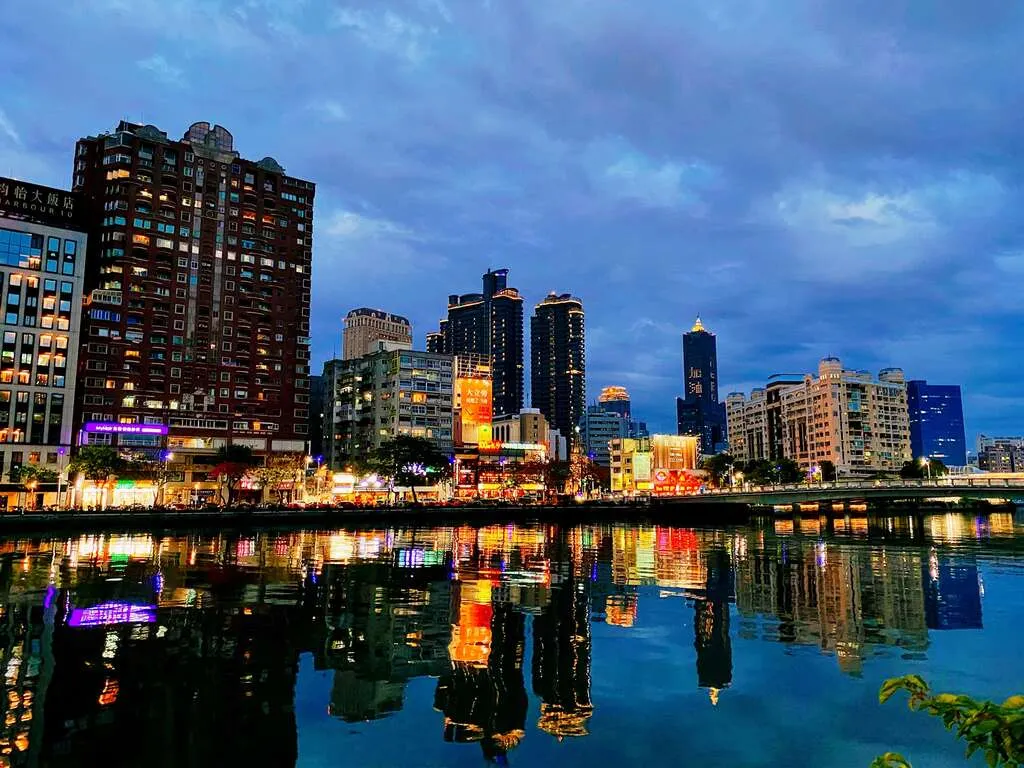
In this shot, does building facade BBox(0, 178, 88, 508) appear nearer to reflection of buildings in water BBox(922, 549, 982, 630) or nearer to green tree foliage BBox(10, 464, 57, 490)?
green tree foliage BBox(10, 464, 57, 490)

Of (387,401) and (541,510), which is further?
(387,401)

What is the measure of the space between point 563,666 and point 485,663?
2.73 m

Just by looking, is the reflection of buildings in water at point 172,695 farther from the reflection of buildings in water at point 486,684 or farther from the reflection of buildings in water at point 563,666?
the reflection of buildings in water at point 563,666

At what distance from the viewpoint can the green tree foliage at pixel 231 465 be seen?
136 m

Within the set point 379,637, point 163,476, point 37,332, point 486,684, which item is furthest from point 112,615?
point 37,332

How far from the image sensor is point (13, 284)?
12719 cm

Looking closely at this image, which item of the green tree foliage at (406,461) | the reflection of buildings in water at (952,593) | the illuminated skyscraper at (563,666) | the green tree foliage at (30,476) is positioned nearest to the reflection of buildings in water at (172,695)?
the illuminated skyscraper at (563,666)

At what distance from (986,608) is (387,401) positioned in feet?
547

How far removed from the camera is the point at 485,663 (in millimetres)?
25266

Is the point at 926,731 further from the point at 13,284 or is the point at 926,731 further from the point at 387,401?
the point at 387,401

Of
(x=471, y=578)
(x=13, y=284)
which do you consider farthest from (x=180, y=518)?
(x=471, y=578)

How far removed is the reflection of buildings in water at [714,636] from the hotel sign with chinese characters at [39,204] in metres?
139

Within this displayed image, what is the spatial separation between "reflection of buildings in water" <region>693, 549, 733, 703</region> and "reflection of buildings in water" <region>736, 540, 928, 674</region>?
3.51ft

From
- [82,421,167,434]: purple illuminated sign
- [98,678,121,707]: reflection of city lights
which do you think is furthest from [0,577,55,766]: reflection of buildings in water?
[82,421,167,434]: purple illuminated sign
